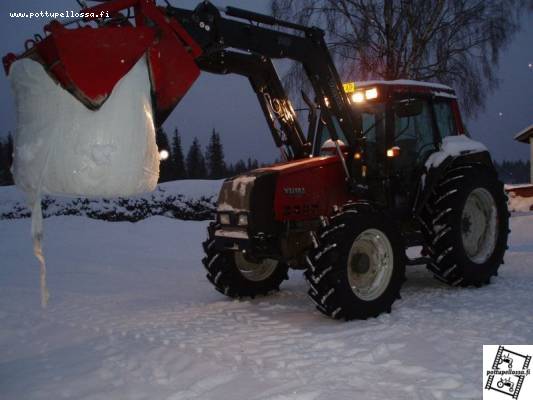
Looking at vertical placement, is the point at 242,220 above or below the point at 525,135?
below

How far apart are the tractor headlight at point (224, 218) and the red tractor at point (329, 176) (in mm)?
19

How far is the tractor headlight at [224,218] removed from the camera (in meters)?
5.16

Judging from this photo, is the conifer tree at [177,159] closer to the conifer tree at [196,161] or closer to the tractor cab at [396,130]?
the conifer tree at [196,161]

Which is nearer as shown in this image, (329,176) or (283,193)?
(283,193)

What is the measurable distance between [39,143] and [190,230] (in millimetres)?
9333

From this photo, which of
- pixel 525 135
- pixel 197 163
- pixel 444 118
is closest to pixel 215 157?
pixel 197 163

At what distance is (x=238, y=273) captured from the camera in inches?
224

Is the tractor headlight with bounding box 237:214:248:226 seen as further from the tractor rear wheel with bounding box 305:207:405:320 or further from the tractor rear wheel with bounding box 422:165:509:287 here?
the tractor rear wheel with bounding box 422:165:509:287

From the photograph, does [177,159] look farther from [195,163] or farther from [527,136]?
[527,136]

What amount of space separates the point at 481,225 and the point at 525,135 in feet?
57.3

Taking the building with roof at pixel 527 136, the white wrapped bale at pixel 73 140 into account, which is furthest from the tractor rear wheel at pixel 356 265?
the building with roof at pixel 527 136

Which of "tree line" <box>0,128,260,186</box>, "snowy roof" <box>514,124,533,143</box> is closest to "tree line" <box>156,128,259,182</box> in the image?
"tree line" <box>0,128,260,186</box>

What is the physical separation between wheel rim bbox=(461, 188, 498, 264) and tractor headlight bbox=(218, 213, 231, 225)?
295 centimetres

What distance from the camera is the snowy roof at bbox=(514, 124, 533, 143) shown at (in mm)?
20928
